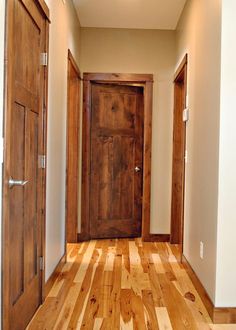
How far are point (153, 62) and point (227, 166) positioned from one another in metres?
2.68

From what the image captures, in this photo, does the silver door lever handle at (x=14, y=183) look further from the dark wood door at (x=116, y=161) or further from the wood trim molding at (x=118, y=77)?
the wood trim molding at (x=118, y=77)

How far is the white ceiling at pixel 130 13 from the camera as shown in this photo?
3.79 metres

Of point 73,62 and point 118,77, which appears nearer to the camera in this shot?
point 73,62

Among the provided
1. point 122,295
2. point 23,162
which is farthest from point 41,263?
point 23,162

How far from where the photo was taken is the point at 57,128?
10.2 feet

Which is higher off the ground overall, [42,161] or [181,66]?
[181,66]

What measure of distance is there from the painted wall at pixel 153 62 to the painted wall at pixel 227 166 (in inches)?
90.0

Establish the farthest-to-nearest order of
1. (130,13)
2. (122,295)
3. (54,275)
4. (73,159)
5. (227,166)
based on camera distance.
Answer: (73,159) → (130,13) → (54,275) → (122,295) → (227,166)

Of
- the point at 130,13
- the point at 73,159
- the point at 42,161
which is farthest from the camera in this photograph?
the point at 73,159

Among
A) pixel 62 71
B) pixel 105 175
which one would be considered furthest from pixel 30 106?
pixel 105 175

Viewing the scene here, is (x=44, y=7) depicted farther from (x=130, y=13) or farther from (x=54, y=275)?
(x=54, y=275)

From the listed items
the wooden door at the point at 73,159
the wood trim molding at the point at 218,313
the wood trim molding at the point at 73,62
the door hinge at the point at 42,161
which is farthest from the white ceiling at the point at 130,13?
the wood trim molding at the point at 218,313

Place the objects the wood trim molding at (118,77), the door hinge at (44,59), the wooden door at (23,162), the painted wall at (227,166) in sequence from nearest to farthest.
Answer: the wooden door at (23,162) → the painted wall at (227,166) → the door hinge at (44,59) → the wood trim molding at (118,77)

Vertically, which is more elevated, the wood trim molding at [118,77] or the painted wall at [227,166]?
the wood trim molding at [118,77]
